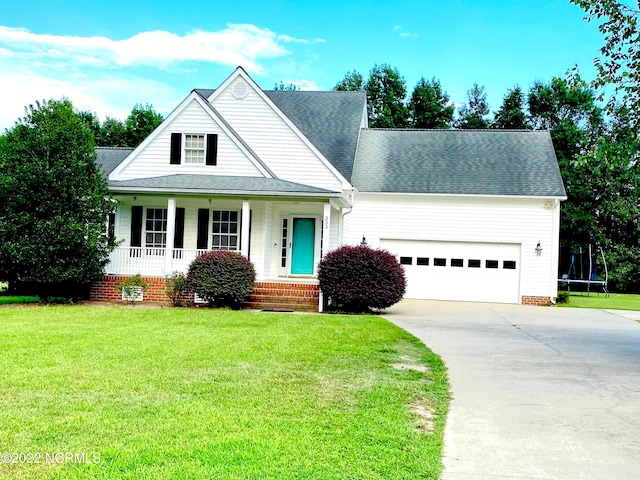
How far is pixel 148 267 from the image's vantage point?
59.3ft

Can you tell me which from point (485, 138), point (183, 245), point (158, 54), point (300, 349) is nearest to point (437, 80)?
point (485, 138)

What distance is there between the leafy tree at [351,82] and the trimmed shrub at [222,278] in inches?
1220

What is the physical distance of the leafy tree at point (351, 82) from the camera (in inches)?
1774

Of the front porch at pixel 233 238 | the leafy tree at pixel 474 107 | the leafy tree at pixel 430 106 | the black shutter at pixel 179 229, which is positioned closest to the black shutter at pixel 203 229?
the front porch at pixel 233 238

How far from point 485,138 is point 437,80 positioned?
18756 millimetres

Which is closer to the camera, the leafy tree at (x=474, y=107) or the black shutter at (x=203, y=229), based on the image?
the black shutter at (x=203, y=229)

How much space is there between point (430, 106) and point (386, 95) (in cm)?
369

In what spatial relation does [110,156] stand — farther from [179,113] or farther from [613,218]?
[613,218]

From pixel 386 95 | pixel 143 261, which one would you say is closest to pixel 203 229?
pixel 143 261

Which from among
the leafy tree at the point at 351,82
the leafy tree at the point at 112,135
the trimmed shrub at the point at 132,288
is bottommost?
the trimmed shrub at the point at 132,288

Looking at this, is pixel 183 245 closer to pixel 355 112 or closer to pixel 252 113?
pixel 252 113

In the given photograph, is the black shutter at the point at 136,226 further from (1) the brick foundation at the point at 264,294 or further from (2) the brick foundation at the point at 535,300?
(2) the brick foundation at the point at 535,300

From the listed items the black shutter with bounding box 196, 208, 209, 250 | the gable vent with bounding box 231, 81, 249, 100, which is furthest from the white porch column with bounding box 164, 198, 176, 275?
the gable vent with bounding box 231, 81, 249, 100

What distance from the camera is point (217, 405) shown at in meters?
5.79
